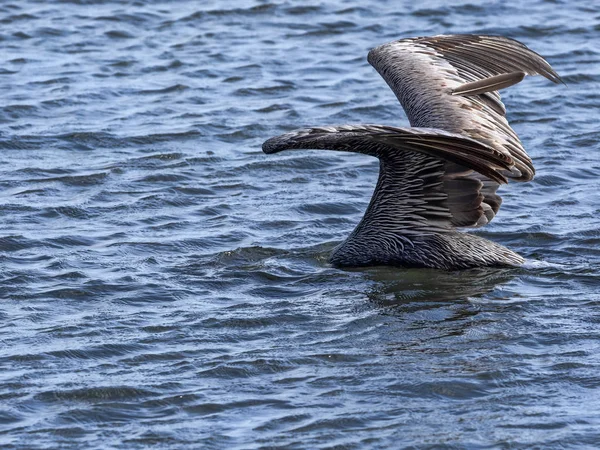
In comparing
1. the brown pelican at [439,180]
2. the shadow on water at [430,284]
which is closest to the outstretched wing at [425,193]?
the brown pelican at [439,180]

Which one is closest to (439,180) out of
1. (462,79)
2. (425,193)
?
(425,193)

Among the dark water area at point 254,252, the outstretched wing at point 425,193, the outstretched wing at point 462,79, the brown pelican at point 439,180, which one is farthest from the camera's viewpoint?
the outstretched wing at point 462,79

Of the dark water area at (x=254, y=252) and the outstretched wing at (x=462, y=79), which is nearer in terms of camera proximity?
the dark water area at (x=254, y=252)

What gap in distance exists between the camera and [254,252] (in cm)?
796

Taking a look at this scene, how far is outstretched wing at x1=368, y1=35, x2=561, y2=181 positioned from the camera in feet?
25.0

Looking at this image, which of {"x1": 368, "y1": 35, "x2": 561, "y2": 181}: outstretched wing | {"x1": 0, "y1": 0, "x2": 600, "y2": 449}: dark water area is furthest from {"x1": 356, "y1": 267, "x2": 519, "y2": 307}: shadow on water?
{"x1": 368, "y1": 35, "x2": 561, "y2": 181}: outstretched wing

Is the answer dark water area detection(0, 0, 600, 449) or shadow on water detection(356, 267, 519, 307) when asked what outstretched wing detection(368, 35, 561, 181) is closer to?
shadow on water detection(356, 267, 519, 307)

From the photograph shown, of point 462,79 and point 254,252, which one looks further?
point 462,79

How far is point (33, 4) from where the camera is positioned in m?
14.0

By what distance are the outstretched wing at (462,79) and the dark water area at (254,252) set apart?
2.58 feet

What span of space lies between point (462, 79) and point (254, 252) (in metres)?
1.76

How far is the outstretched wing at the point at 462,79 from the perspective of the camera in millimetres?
7621

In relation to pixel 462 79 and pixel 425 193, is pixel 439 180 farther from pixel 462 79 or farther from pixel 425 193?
pixel 462 79

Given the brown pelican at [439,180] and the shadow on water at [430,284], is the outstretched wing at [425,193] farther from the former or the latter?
the shadow on water at [430,284]
